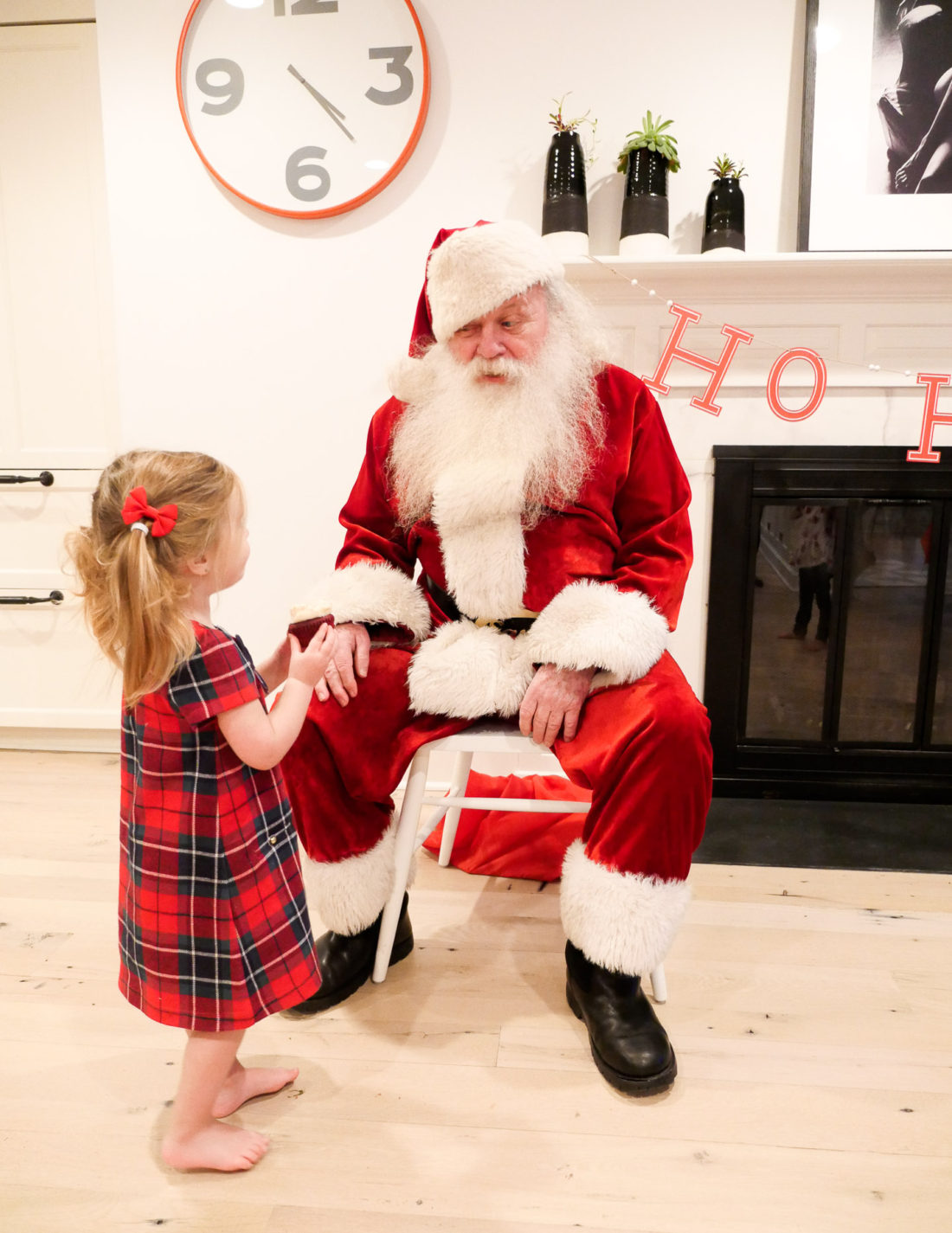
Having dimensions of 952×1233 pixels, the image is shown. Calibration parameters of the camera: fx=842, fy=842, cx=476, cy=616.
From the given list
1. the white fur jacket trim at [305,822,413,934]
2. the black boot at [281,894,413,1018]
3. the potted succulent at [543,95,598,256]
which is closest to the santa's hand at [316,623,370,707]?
the white fur jacket trim at [305,822,413,934]

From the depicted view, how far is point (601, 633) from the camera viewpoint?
1.31 m

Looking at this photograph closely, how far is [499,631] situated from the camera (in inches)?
59.1

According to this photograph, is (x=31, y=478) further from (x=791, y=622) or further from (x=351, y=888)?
(x=791, y=622)

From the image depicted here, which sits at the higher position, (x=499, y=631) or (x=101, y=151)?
(x=101, y=151)

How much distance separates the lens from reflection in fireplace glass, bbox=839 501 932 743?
2.12 meters

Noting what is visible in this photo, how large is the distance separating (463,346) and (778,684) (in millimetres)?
1285

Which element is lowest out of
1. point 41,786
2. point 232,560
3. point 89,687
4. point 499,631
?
point 41,786

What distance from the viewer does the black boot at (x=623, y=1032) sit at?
3.96ft

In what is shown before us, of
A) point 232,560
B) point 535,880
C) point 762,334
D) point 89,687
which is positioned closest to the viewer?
point 232,560

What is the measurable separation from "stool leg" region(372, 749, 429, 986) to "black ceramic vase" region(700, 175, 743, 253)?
1324 millimetres

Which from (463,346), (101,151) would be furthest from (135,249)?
(463,346)

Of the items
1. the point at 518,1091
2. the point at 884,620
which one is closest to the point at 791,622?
the point at 884,620

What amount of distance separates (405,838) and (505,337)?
2.87 ft

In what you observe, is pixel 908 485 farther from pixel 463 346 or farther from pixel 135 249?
pixel 135 249
